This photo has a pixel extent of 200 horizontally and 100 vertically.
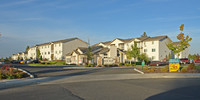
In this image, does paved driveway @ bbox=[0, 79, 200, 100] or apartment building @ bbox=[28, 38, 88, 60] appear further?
apartment building @ bbox=[28, 38, 88, 60]

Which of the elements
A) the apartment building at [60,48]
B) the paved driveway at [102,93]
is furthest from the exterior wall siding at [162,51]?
the paved driveway at [102,93]

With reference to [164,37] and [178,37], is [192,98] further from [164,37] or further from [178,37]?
[164,37]

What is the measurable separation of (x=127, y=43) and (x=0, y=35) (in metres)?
48.2

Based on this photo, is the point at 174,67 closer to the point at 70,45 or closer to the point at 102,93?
the point at 102,93

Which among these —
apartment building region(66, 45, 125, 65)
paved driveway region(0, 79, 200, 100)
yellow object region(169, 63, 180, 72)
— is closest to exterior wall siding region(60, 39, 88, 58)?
apartment building region(66, 45, 125, 65)

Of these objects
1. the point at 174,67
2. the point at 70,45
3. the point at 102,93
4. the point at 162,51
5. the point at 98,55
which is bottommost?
the point at 102,93

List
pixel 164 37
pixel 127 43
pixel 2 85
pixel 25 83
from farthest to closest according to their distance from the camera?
pixel 127 43, pixel 164 37, pixel 25 83, pixel 2 85

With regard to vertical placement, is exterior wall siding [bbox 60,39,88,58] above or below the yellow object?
above

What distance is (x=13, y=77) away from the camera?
50.9ft

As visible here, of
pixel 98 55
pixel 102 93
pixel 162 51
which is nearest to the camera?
pixel 102 93

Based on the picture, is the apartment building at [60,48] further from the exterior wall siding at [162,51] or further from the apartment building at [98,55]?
the exterior wall siding at [162,51]

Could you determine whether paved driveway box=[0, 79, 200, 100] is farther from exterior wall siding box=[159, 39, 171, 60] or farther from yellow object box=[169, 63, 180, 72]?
exterior wall siding box=[159, 39, 171, 60]

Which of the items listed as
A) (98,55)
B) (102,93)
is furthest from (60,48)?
(102,93)

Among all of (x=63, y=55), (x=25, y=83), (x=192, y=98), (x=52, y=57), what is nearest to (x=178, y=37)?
(x=192, y=98)
